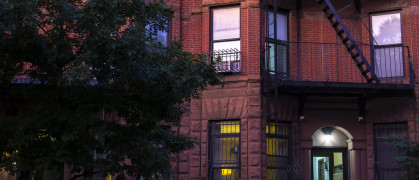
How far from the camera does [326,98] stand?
1506 cm

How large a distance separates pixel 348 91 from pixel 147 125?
21.4 ft

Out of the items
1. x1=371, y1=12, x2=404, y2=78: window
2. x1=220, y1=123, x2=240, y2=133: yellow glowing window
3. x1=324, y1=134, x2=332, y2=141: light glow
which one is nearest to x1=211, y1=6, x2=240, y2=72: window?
x1=220, y1=123, x2=240, y2=133: yellow glowing window

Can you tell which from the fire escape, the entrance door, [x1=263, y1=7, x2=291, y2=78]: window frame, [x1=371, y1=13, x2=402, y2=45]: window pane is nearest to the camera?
the fire escape

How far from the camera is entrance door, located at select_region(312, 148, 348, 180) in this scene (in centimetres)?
1552

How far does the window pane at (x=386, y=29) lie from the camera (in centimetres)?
1513

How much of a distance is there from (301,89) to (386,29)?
3410 mm

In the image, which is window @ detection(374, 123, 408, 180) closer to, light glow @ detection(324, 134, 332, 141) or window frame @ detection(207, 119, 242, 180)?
light glow @ detection(324, 134, 332, 141)

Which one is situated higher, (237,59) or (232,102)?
(237,59)

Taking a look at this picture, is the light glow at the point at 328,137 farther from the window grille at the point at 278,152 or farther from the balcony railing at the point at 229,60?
the balcony railing at the point at 229,60

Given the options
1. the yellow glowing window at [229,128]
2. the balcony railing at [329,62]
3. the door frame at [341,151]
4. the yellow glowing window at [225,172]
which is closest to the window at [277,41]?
the balcony railing at [329,62]

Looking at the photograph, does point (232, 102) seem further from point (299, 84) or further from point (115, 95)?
point (115, 95)

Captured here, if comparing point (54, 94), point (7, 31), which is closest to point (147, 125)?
point (54, 94)

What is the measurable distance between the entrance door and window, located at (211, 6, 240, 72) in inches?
147

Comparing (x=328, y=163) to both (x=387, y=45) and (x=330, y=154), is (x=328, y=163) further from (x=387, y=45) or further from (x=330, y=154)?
(x=387, y=45)
